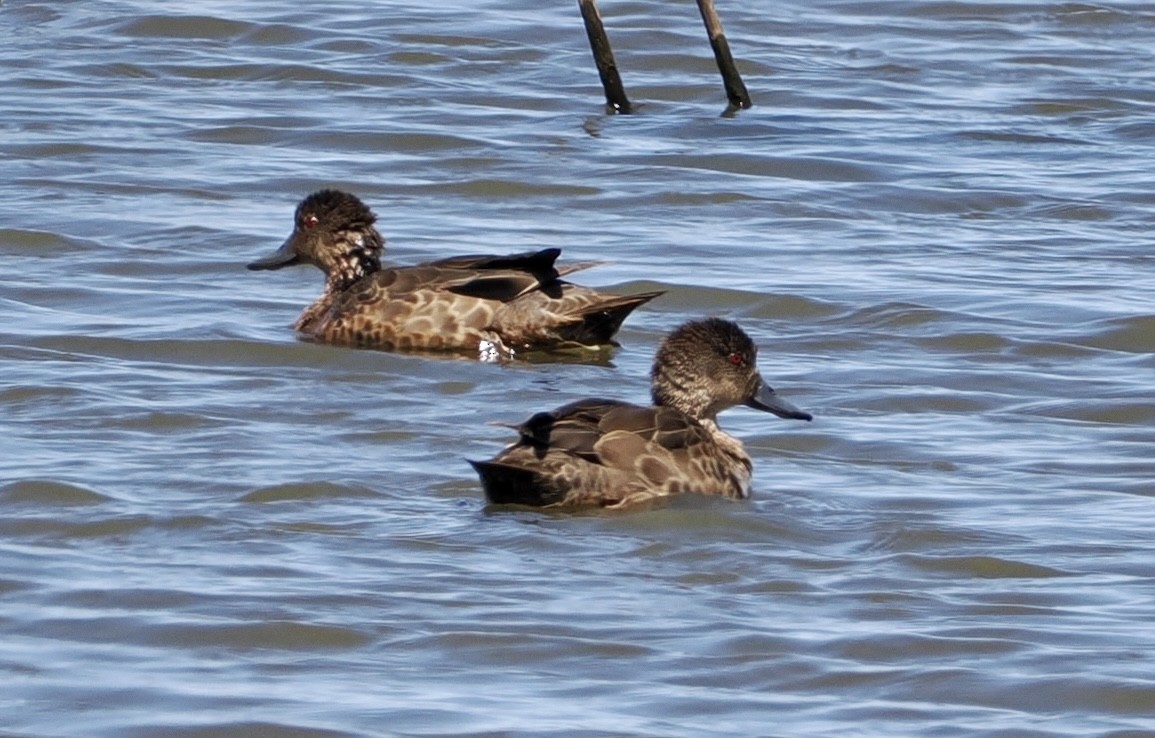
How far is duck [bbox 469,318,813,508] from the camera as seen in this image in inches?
354

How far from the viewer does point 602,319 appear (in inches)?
465

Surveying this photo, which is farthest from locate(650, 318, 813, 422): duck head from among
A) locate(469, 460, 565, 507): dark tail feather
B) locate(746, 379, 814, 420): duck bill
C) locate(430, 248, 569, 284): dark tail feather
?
locate(430, 248, 569, 284): dark tail feather

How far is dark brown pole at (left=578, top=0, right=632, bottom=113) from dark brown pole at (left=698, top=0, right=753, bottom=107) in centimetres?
9

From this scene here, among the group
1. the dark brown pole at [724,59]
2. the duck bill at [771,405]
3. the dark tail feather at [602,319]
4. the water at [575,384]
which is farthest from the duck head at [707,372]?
the dark brown pole at [724,59]

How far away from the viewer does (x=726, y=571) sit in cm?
841

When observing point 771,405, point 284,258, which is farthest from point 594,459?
point 284,258

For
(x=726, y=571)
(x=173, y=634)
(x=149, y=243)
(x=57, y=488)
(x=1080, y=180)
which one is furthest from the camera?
(x=1080, y=180)

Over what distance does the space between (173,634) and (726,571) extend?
1752 millimetres

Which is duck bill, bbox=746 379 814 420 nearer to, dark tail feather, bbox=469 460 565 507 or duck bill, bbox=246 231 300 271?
dark tail feather, bbox=469 460 565 507

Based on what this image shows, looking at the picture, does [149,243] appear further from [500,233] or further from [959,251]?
[959,251]

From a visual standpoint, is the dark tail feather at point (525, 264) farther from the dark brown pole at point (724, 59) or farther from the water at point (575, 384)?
the dark brown pole at point (724, 59)

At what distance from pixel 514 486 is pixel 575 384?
2.30m

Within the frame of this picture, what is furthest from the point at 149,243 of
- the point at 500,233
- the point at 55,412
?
the point at 55,412

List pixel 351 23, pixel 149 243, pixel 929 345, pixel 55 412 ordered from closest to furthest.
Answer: pixel 55 412
pixel 929 345
pixel 149 243
pixel 351 23
